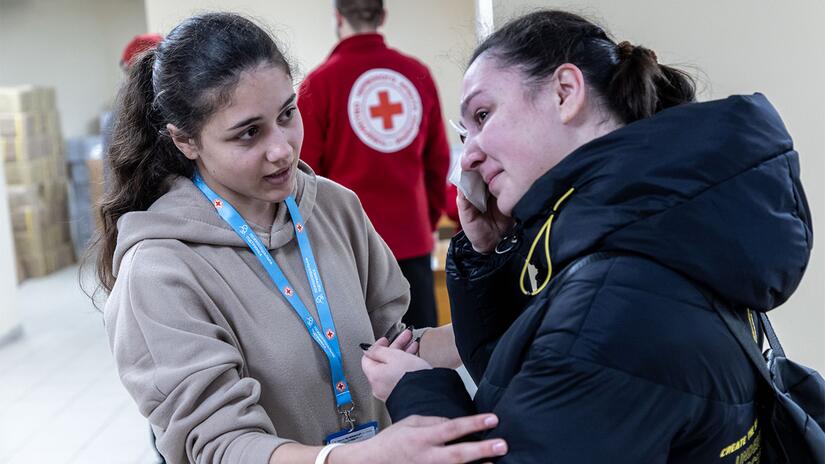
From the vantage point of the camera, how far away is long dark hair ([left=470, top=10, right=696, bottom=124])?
3.90ft

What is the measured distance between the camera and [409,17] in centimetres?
696

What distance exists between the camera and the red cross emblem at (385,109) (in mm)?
3354

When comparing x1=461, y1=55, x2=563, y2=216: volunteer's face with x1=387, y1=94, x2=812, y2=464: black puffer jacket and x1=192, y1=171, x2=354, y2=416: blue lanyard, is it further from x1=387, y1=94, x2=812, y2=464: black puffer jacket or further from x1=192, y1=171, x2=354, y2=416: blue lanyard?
x1=192, y1=171, x2=354, y2=416: blue lanyard

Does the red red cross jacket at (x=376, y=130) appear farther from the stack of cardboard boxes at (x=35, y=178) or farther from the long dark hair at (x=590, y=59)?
the stack of cardboard boxes at (x=35, y=178)

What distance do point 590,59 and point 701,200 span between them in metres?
0.28

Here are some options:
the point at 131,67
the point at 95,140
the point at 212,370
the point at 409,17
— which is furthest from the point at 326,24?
the point at 212,370

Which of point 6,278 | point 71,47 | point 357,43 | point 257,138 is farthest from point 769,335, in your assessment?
point 71,47

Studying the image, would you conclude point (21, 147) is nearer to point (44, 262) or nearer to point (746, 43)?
point (44, 262)

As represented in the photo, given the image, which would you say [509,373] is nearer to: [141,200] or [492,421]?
[492,421]

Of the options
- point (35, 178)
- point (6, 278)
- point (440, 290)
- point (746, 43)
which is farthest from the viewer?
point (35, 178)

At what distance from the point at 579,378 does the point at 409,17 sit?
624 cm

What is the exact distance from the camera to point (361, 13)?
342cm

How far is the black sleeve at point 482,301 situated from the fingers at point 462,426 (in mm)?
300

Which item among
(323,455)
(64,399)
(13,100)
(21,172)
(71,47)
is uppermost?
(323,455)
